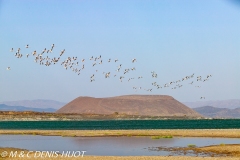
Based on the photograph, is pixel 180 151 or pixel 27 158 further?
pixel 180 151

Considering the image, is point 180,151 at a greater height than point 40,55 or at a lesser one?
lesser

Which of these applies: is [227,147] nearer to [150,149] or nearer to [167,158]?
[150,149]

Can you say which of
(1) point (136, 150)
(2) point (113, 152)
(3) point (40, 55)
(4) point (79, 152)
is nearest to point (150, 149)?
(1) point (136, 150)

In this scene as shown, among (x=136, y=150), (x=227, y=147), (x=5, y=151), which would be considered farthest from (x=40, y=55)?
(x=227, y=147)

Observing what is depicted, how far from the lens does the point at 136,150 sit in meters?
38.9

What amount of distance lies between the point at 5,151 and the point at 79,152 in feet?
19.5

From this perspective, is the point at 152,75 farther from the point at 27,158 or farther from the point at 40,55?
the point at 27,158

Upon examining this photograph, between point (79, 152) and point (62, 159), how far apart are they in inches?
227

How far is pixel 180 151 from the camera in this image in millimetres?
37688

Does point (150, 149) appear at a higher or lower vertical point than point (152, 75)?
lower

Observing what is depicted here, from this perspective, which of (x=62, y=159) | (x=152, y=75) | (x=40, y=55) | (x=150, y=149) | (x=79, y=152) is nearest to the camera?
(x=62, y=159)

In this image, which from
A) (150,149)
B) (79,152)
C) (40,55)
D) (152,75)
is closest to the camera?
(79,152)

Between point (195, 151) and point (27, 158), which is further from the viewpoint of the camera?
point (195, 151)

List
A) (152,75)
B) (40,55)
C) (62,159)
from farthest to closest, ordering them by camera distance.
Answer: (152,75) < (40,55) < (62,159)
